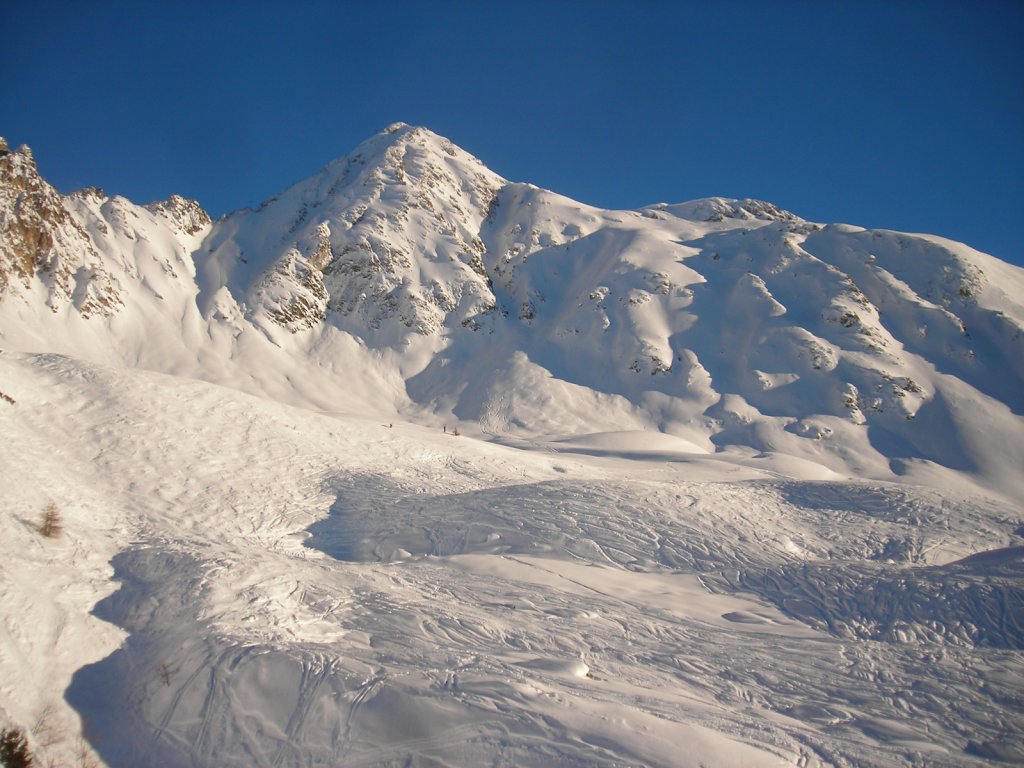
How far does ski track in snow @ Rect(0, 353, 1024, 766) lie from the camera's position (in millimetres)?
5969

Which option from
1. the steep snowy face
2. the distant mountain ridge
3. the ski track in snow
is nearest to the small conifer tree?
the ski track in snow

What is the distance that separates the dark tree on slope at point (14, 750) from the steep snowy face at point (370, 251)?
5833 centimetres

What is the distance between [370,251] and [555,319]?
23725mm

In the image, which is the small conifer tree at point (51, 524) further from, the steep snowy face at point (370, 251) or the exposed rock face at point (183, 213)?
the exposed rock face at point (183, 213)

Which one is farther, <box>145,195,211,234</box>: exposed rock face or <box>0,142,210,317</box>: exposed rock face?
<box>145,195,211,234</box>: exposed rock face

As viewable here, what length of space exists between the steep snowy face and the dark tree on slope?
191ft

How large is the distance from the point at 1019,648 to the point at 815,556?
4.25 metres

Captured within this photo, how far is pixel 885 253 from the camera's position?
63250 millimetres

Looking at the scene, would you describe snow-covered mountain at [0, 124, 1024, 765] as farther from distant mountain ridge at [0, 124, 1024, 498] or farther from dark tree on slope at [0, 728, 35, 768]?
distant mountain ridge at [0, 124, 1024, 498]

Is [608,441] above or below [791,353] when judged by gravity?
below

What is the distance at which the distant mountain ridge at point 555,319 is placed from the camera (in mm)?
47750

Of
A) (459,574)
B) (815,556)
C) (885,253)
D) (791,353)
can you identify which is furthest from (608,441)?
(885,253)

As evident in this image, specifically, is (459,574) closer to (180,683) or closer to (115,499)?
(180,683)

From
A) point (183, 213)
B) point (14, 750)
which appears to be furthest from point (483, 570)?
point (183, 213)
